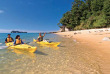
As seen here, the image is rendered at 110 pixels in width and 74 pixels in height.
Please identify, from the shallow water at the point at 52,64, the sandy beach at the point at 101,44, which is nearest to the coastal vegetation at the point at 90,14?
the sandy beach at the point at 101,44

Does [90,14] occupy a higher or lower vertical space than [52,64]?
higher

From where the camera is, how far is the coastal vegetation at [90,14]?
31125 millimetres

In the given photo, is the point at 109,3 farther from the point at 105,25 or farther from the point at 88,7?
the point at 88,7

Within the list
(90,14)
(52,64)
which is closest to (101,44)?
(52,64)

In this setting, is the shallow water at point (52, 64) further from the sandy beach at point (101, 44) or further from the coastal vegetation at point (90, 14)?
the coastal vegetation at point (90, 14)

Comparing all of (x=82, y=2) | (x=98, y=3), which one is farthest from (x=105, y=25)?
(x=82, y=2)

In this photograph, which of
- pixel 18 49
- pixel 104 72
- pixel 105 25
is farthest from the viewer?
pixel 105 25

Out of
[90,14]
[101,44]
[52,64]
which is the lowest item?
[52,64]

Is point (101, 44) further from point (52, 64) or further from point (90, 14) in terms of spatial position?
point (90, 14)

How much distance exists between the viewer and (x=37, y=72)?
319 centimetres

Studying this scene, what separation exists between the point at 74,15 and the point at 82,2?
10592mm

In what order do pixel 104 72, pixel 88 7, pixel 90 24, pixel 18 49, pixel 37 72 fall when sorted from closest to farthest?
pixel 104 72
pixel 37 72
pixel 18 49
pixel 90 24
pixel 88 7

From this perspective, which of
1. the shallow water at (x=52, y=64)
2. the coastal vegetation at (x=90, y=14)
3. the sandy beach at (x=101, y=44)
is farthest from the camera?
the coastal vegetation at (x=90, y=14)

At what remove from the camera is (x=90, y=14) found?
1693 inches
